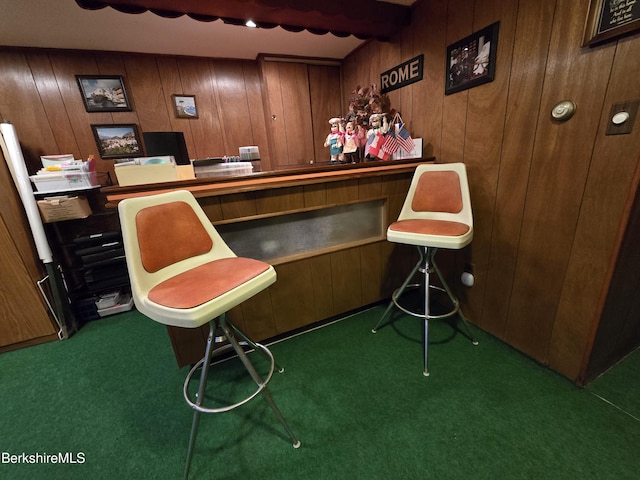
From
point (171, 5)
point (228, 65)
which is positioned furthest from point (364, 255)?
point (228, 65)

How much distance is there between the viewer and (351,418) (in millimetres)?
1217

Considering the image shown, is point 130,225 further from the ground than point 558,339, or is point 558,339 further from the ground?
point 130,225

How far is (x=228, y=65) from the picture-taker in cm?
280

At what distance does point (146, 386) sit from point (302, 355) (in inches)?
36.6

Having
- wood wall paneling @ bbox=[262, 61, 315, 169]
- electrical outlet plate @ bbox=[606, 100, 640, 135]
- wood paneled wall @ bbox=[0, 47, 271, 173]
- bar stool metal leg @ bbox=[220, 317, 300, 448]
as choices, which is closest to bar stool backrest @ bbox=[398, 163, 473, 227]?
electrical outlet plate @ bbox=[606, 100, 640, 135]

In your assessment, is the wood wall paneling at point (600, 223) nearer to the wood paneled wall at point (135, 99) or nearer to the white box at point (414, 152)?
the white box at point (414, 152)

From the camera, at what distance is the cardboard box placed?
6.36 ft

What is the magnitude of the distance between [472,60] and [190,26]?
2.15m

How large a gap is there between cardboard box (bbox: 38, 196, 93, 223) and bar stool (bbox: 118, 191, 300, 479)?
5.40 ft

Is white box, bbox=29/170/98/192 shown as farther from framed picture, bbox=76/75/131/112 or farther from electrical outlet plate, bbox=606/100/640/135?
electrical outlet plate, bbox=606/100/640/135

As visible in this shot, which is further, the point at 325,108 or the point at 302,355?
the point at 325,108

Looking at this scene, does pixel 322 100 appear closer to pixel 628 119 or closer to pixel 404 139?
pixel 404 139

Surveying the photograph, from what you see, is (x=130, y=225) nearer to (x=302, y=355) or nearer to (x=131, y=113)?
(x=302, y=355)

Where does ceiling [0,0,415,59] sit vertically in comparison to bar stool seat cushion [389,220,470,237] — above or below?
above
